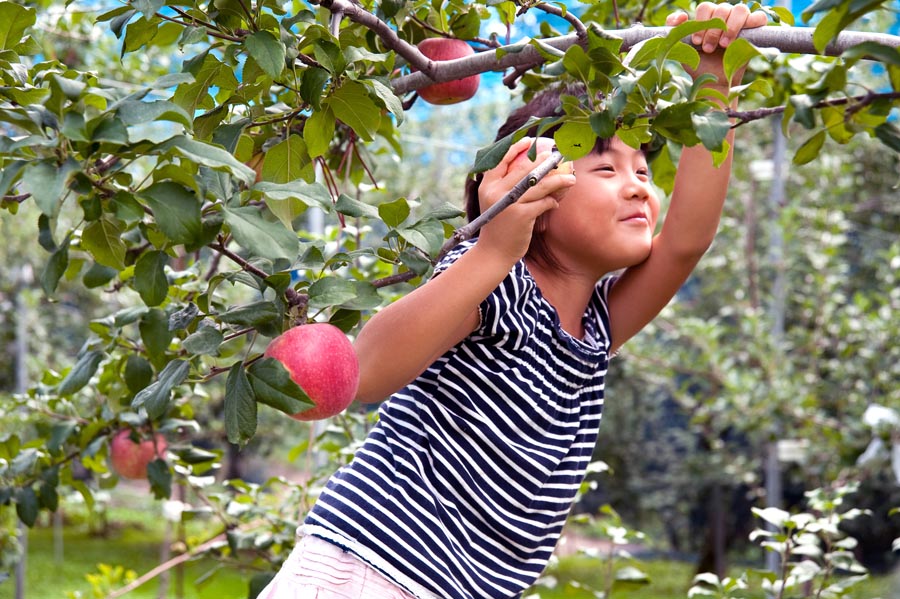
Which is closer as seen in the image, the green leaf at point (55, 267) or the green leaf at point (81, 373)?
the green leaf at point (55, 267)

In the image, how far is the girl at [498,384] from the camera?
1.03 meters

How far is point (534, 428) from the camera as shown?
1.17m

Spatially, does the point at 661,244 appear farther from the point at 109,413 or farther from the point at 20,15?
the point at 109,413

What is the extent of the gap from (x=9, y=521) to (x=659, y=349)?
2783 mm

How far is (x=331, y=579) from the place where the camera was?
1086 millimetres

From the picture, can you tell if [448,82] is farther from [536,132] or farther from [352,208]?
[352,208]

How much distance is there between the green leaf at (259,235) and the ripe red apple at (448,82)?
1.80ft

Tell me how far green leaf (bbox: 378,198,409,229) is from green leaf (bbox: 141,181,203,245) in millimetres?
249

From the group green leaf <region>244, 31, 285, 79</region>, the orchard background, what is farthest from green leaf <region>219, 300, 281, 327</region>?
green leaf <region>244, 31, 285, 79</region>

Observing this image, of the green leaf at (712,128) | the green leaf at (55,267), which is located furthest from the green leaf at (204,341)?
the green leaf at (712,128)

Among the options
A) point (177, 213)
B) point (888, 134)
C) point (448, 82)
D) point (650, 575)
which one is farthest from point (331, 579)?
point (650, 575)

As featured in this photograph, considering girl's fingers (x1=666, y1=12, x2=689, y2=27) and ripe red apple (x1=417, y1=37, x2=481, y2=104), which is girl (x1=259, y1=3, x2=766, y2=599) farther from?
ripe red apple (x1=417, y1=37, x2=481, y2=104)

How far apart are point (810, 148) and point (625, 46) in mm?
326

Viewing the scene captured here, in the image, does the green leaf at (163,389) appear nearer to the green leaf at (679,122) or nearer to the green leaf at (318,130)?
the green leaf at (318,130)
